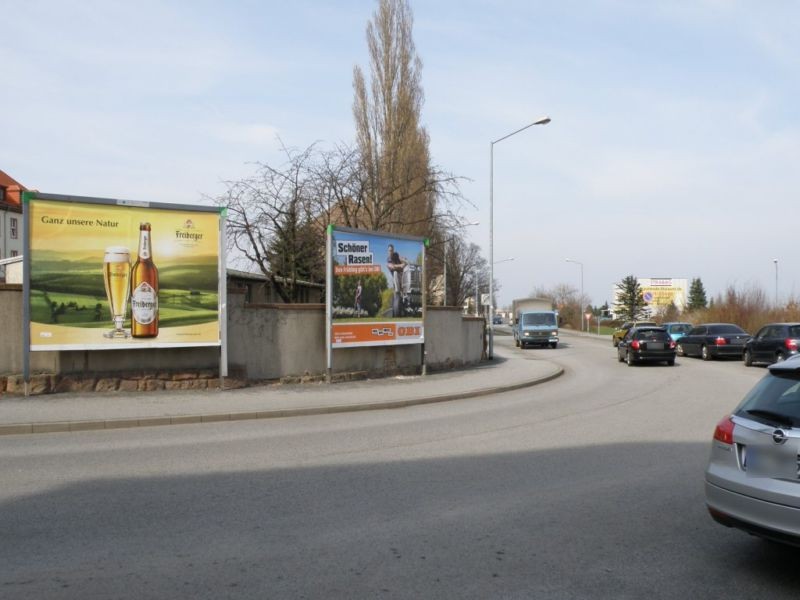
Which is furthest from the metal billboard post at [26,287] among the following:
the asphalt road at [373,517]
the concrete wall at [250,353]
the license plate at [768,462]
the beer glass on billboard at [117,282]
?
the license plate at [768,462]

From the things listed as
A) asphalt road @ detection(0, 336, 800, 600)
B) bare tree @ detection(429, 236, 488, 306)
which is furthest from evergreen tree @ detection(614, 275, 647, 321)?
asphalt road @ detection(0, 336, 800, 600)

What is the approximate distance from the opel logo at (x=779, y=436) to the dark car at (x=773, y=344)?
20419mm

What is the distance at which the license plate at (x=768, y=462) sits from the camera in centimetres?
443

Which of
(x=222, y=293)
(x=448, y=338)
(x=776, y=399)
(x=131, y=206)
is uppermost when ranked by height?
(x=131, y=206)

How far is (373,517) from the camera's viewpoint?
608 centimetres

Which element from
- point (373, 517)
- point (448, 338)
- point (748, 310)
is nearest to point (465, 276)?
point (748, 310)

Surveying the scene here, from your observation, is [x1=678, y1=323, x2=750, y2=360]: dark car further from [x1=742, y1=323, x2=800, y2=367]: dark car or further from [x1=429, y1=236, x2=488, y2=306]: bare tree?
[x1=429, y1=236, x2=488, y2=306]: bare tree

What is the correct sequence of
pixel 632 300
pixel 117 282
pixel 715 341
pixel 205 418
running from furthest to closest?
pixel 632 300, pixel 715 341, pixel 117 282, pixel 205 418

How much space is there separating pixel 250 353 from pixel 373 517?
10.7 meters

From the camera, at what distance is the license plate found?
443 cm

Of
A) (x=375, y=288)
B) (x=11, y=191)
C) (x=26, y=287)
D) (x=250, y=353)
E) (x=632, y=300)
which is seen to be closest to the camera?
(x=26, y=287)

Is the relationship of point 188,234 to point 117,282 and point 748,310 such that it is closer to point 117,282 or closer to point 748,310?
point 117,282

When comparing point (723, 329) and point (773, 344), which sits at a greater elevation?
point (723, 329)

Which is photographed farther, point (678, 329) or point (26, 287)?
point (678, 329)
